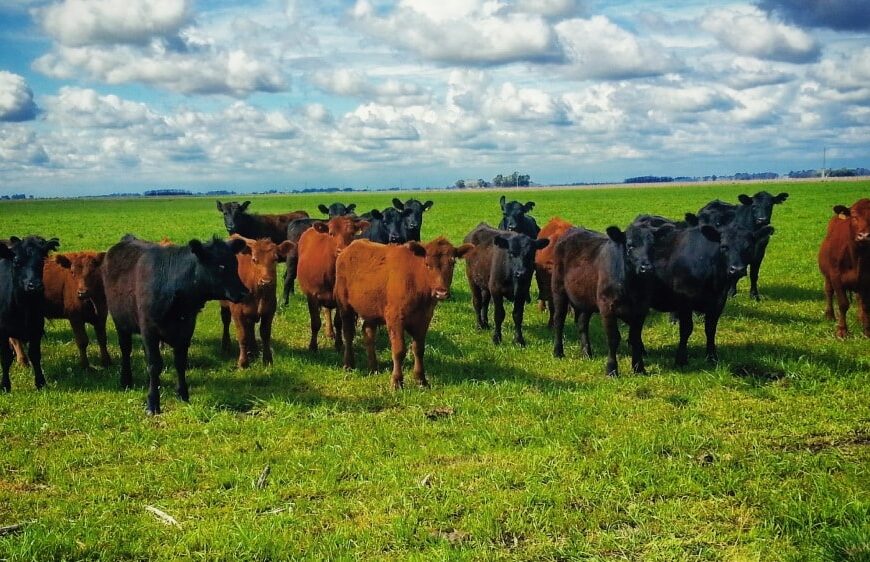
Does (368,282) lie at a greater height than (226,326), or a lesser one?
greater

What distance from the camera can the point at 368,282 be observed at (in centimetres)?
1027

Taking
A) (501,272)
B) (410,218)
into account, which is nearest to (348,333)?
(501,272)

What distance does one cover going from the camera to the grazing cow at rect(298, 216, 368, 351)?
1198cm

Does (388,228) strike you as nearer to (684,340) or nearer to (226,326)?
(226,326)

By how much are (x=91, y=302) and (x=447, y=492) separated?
7612 millimetres

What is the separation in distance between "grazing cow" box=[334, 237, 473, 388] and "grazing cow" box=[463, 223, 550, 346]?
1402 millimetres

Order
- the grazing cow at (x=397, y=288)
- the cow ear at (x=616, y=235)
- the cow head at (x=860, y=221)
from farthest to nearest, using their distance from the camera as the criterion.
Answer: the cow head at (x=860, y=221)
the cow ear at (x=616, y=235)
the grazing cow at (x=397, y=288)

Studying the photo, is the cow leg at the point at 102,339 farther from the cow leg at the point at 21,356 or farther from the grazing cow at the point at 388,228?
the grazing cow at the point at 388,228

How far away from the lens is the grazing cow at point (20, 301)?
9.92 meters

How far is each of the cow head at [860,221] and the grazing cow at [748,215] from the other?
58.9 inches

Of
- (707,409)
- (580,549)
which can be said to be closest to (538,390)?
(707,409)

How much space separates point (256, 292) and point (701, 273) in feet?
21.2

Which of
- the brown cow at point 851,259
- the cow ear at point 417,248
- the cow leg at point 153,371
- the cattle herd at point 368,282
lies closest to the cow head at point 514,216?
the cattle herd at point 368,282

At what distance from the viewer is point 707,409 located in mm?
8273
